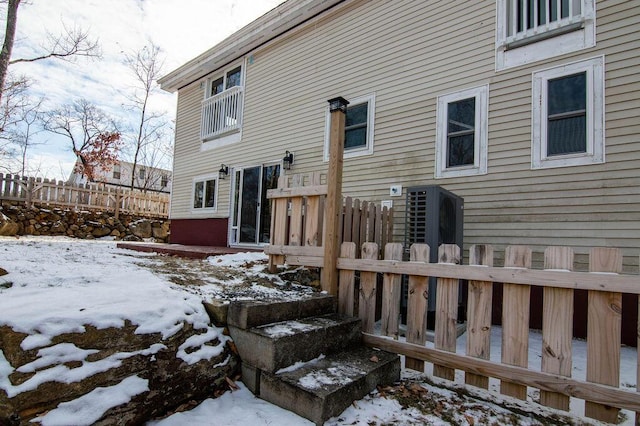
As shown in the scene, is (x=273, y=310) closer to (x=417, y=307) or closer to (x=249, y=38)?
(x=417, y=307)

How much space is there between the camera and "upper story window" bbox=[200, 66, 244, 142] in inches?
348

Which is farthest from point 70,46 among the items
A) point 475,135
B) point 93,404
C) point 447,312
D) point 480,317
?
point 480,317

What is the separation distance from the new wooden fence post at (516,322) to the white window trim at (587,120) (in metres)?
2.80

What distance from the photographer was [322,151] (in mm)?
6797

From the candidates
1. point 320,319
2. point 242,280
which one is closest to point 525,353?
point 320,319

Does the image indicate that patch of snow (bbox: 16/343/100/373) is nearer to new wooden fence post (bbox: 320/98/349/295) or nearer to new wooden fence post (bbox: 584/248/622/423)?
new wooden fence post (bbox: 320/98/349/295)

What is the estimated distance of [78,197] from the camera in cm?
1281

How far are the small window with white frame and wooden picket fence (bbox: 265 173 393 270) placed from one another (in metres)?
5.60

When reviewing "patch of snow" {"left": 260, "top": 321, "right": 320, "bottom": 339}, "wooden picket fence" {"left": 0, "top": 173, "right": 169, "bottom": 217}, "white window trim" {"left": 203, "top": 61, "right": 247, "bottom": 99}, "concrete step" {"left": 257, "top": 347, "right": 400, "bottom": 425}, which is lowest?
"concrete step" {"left": 257, "top": 347, "right": 400, "bottom": 425}

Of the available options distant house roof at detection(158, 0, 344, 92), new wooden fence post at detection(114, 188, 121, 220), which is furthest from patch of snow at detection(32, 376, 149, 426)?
new wooden fence post at detection(114, 188, 121, 220)

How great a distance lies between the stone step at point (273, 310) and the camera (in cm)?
240

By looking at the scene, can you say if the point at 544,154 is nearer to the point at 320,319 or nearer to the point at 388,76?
the point at 388,76

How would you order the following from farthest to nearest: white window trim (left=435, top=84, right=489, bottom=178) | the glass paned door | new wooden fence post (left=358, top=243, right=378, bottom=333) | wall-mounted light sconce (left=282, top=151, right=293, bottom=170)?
the glass paned door → wall-mounted light sconce (left=282, top=151, right=293, bottom=170) → white window trim (left=435, top=84, right=489, bottom=178) → new wooden fence post (left=358, top=243, right=378, bottom=333)

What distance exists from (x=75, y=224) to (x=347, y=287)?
497 inches
